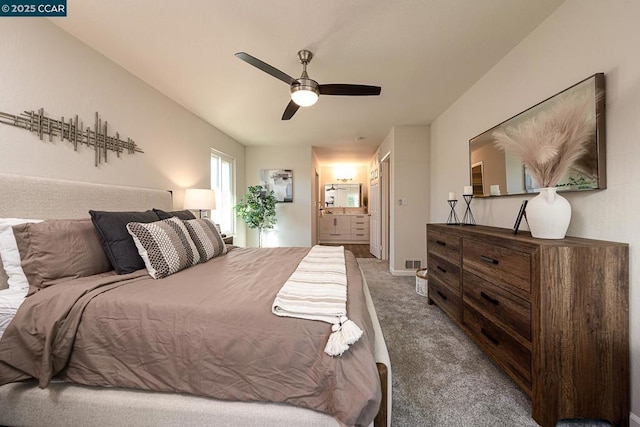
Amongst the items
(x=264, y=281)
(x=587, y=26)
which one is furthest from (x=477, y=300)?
(x=587, y=26)

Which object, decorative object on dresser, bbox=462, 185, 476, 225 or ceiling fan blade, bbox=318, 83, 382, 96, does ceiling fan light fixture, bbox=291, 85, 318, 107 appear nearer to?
ceiling fan blade, bbox=318, 83, 382, 96

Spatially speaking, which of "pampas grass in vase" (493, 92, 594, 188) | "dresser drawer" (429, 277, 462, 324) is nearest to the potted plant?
"dresser drawer" (429, 277, 462, 324)

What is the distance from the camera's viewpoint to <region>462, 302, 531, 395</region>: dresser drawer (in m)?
1.32

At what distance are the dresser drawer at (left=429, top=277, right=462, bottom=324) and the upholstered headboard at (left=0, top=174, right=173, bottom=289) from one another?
9.61 ft

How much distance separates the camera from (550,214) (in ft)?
4.41

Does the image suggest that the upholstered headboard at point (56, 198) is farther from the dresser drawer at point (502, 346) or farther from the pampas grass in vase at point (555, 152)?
the pampas grass in vase at point (555, 152)

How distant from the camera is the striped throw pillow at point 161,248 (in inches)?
59.0

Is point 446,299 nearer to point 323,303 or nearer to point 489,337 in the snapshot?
point 489,337

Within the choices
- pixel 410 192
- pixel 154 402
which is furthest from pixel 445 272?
pixel 154 402

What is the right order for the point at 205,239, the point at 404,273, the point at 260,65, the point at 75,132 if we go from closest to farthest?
the point at 260,65 < the point at 75,132 < the point at 205,239 < the point at 404,273

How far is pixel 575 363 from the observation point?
1189mm

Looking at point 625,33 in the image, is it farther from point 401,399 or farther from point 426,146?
point 426,146

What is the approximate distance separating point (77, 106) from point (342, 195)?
6.52 metres

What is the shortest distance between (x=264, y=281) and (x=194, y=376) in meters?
0.54
